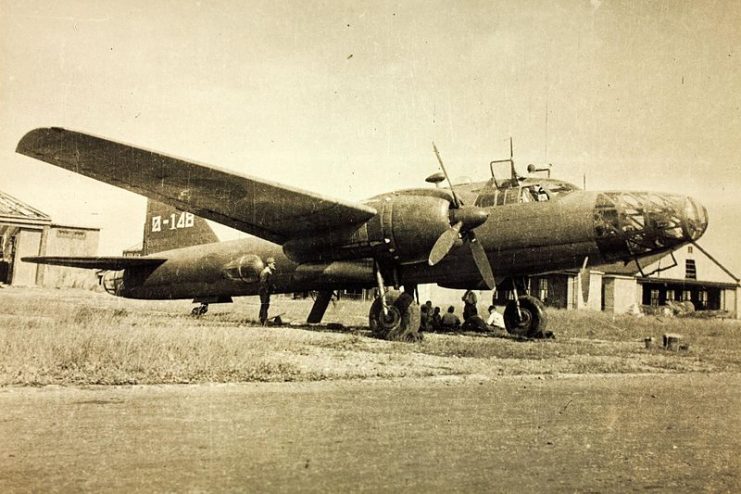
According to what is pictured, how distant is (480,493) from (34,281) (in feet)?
127

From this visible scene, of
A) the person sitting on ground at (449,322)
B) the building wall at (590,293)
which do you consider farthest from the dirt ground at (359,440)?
the building wall at (590,293)

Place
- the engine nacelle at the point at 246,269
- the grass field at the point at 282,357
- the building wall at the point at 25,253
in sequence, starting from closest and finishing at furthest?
the grass field at the point at 282,357
the engine nacelle at the point at 246,269
the building wall at the point at 25,253

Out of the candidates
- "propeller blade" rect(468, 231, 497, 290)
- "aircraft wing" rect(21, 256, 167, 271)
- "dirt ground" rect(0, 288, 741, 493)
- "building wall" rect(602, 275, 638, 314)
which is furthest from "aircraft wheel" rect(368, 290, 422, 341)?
"building wall" rect(602, 275, 638, 314)

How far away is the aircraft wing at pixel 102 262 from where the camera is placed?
1493 centimetres

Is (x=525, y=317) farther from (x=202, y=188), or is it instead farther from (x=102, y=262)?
(x=102, y=262)

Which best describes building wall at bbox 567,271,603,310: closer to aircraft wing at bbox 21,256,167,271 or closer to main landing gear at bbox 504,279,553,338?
main landing gear at bbox 504,279,553,338

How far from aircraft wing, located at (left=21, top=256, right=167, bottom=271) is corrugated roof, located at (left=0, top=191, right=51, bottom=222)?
21319 mm

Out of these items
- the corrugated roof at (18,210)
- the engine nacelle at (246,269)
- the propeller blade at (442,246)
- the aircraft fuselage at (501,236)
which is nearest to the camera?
the propeller blade at (442,246)

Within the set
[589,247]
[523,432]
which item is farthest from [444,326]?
[523,432]

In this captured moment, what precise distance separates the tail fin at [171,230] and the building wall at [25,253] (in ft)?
69.1

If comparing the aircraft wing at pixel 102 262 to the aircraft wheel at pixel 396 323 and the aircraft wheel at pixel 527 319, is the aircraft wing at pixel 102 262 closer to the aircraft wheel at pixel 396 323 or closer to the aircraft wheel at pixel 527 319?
the aircraft wheel at pixel 396 323

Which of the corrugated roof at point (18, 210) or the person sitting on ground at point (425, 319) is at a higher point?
the corrugated roof at point (18, 210)

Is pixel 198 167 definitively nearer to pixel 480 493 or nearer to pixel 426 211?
pixel 426 211

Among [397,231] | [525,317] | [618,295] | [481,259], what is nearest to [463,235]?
[481,259]
